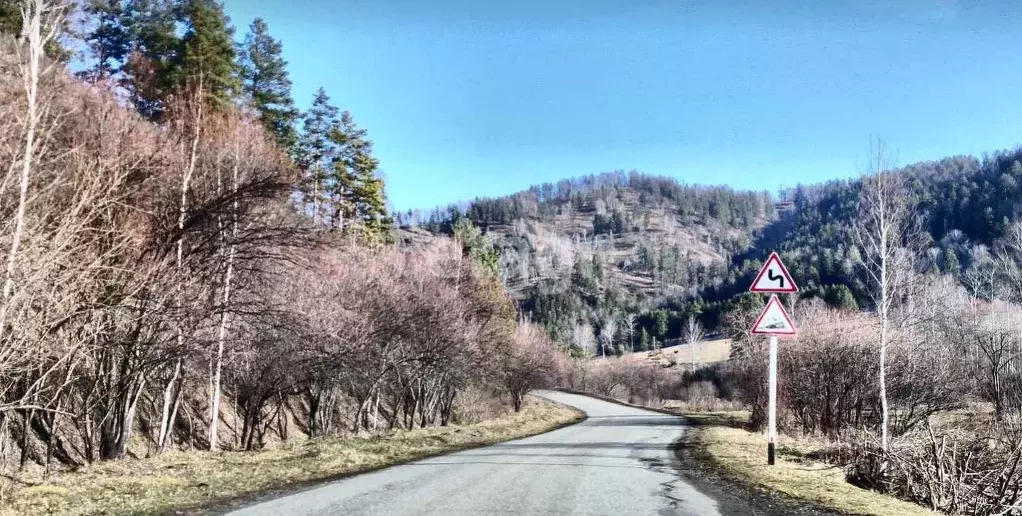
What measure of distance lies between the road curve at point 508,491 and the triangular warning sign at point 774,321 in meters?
2.86

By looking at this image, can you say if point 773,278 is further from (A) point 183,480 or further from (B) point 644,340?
(B) point 644,340

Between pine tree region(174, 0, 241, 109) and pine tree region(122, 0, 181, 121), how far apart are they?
81 centimetres

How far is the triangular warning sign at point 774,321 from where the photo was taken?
11.0 meters

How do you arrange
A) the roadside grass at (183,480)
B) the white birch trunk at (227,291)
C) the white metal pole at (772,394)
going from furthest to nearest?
the white birch trunk at (227,291) < the white metal pole at (772,394) < the roadside grass at (183,480)

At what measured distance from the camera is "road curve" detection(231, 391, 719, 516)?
7812mm

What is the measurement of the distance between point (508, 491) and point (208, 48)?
34.8m

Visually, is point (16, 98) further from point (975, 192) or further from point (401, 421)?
point (975, 192)

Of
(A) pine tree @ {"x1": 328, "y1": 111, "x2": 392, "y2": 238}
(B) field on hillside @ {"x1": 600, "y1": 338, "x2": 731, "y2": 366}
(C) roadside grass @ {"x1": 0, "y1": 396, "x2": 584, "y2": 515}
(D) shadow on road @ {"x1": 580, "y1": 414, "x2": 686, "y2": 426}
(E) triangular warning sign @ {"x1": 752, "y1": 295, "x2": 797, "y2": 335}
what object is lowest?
(B) field on hillside @ {"x1": 600, "y1": 338, "x2": 731, "y2": 366}

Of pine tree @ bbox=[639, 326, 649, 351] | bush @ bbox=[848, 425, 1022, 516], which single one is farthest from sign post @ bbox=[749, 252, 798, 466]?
pine tree @ bbox=[639, 326, 649, 351]

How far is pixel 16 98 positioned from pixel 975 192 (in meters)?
215

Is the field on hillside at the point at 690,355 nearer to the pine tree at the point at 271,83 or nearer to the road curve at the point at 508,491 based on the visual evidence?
the pine tree at the point at 271,83

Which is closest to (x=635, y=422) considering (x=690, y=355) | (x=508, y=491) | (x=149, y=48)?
(x=508, y=491)

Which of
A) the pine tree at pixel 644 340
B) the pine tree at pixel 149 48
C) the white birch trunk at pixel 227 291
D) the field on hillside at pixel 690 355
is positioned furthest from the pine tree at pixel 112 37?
the pine tree at pixel 644 340

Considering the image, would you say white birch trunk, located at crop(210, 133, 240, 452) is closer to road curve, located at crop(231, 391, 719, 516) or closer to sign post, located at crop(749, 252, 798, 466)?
road curve, located at crop(231, 391, 719, 516)
